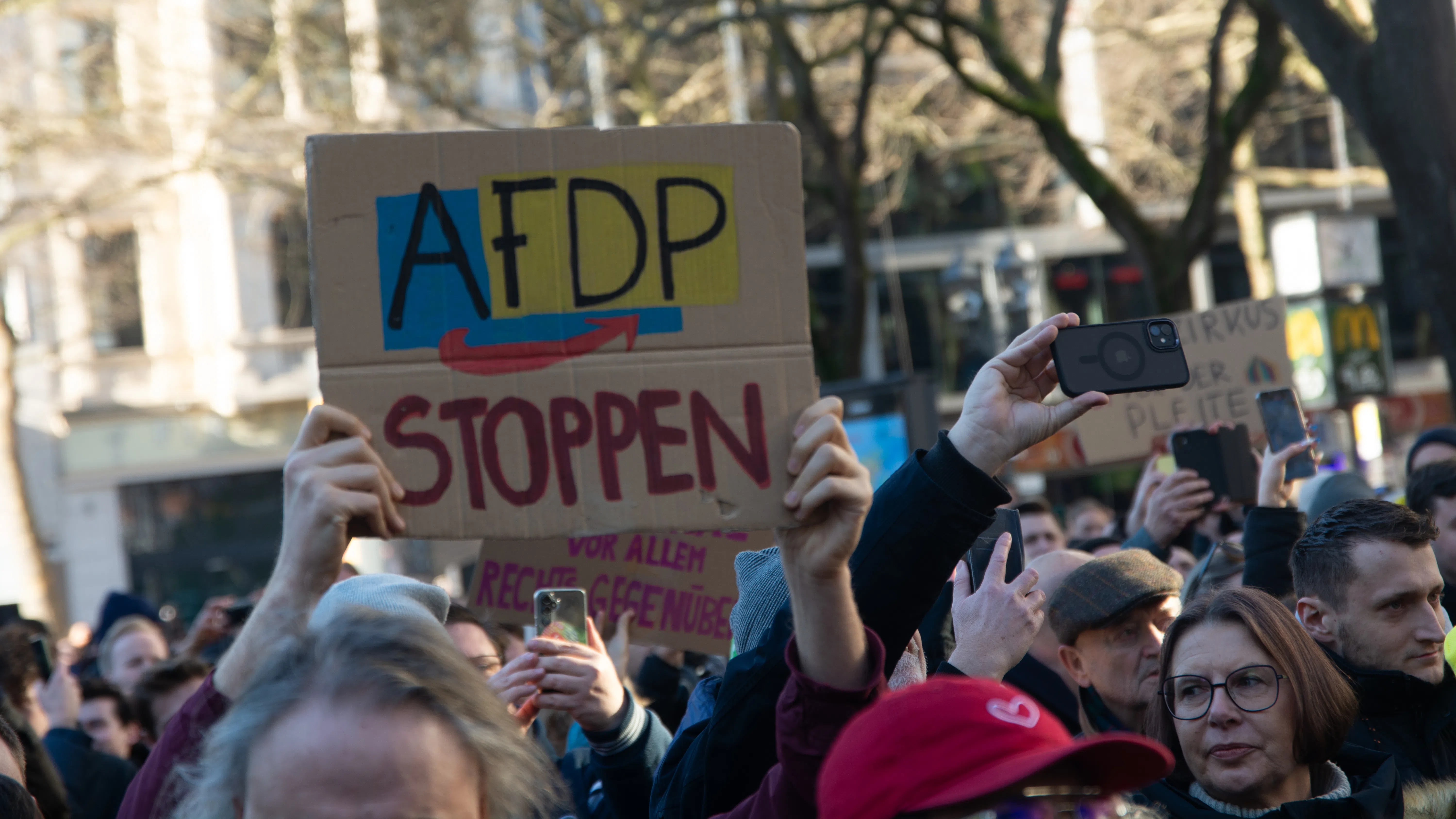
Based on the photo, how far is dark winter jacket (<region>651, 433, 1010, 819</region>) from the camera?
7.34 ft

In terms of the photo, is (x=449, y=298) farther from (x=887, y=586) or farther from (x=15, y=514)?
(x=15, y=514)

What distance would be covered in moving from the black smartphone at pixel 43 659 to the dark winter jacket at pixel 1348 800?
14.8 ft

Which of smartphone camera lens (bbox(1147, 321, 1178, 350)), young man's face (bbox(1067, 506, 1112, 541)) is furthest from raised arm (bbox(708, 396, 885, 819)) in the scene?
young man's face (bbox(1067, 506, 1112, 541))

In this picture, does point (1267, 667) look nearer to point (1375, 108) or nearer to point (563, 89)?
point (1375, 108)

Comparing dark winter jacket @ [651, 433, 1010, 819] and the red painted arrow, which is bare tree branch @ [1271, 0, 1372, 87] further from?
the red painted arrow

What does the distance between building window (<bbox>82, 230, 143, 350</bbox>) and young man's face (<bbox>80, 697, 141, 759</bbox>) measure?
17.2m

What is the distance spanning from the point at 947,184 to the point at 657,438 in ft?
80.1

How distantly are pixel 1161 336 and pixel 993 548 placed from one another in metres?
0.76

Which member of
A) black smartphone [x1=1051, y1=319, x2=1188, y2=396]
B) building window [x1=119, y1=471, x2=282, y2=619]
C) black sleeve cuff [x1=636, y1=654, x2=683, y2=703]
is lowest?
building window [x1=119, y1=471, x2=282, y2=619]

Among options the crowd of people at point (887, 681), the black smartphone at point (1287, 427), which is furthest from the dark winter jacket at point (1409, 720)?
the black smartphone at point (1287, 427)

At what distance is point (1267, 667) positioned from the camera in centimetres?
285

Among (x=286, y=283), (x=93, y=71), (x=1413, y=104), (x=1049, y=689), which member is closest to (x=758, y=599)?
(x=1049, y=689)

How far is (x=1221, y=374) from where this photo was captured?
619 cm

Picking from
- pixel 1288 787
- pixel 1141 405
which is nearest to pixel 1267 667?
pixel 1288 787
